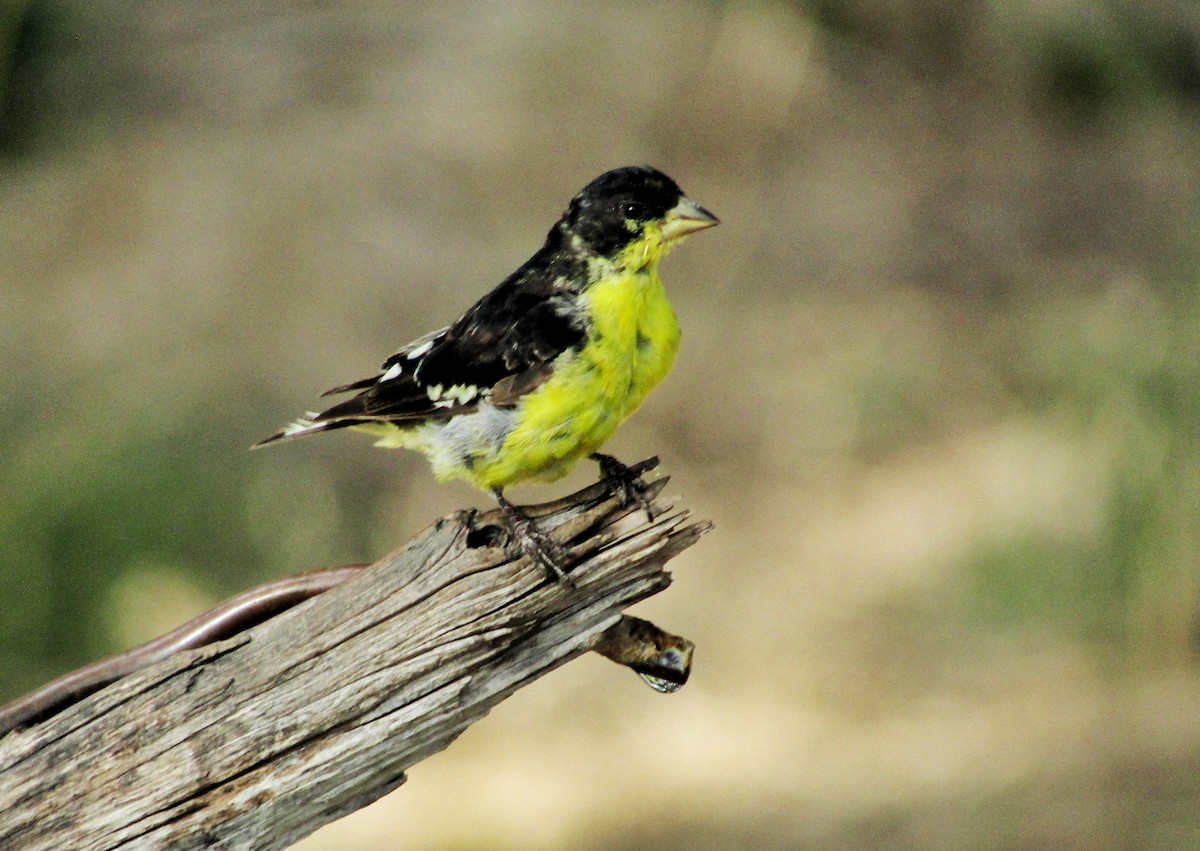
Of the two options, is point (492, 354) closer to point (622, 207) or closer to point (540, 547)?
point (622, 207)

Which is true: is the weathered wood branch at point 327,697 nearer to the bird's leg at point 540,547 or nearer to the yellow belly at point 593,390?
the bird's leg at point 540,547

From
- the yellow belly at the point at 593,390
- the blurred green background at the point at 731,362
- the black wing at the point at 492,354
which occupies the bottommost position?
the yellow belly at the point at 593,390

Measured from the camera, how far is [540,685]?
7.58 m

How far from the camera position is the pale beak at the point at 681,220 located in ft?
12.3

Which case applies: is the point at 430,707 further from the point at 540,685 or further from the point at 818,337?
the point at 818,337

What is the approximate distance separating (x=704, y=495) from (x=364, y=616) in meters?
5.72

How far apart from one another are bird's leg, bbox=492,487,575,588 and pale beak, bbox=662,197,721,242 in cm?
125

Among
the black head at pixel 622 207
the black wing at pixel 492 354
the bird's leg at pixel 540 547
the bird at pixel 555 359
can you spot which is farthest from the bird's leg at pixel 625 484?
the black head at pixel 622 207

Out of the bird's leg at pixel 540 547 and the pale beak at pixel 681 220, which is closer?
the bird's leg at pixel 540 547

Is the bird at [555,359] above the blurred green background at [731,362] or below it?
below

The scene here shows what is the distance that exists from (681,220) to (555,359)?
21.7 inches

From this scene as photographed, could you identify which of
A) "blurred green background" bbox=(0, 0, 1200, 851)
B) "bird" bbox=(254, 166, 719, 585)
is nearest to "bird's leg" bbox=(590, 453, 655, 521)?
"bird" bbox=(254, 166, 719, 585)

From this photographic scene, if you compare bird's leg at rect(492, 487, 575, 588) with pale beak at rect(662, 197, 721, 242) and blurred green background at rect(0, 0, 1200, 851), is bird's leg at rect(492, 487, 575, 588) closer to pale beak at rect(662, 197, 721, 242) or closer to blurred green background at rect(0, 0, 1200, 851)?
pale beak at rect(662, 197, 721, 242)

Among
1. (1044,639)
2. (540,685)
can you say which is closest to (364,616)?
(540,685)
